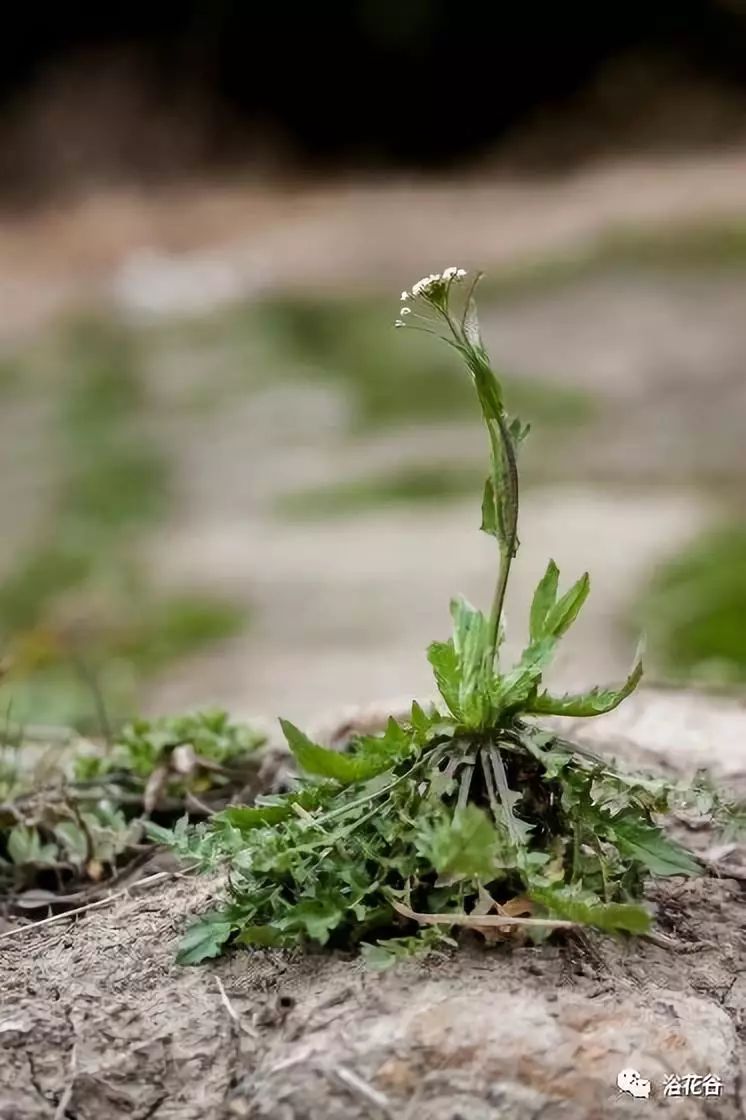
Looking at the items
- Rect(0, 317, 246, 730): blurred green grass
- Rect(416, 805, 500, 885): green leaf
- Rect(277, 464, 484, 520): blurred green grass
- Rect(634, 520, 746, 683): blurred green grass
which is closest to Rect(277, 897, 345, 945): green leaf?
Rect(416, 805, 500, 885): green leaf

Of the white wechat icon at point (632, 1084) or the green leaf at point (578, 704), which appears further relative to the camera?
the green leaf at point (578, 704)

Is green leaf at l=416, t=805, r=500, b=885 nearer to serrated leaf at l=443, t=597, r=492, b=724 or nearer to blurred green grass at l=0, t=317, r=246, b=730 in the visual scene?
serrated leaf at l=443, t=597, r=492, b=724

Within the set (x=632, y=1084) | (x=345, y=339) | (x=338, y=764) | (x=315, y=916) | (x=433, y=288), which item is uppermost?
(x=345, y=339)

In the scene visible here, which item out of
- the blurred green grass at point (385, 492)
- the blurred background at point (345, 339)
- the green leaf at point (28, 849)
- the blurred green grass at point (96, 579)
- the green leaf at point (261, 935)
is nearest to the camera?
the green leaf at point (261, 935)

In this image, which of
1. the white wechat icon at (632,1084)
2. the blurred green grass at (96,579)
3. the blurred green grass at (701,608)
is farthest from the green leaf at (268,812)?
the blurred green grass at (701,608)

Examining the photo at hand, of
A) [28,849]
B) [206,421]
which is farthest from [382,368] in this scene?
[28,849]

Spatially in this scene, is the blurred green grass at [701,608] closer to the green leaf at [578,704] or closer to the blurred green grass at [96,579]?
the blurred green grass at [96,579]

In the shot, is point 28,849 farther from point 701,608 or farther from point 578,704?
point 701,608
